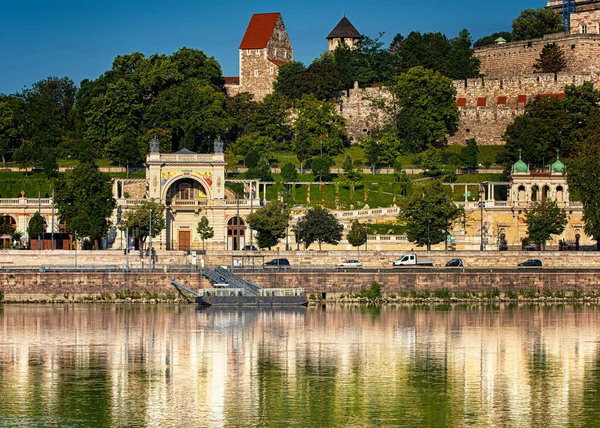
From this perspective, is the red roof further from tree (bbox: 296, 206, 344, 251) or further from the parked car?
the parked car

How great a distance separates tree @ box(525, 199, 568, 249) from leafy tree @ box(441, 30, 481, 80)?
127 feet

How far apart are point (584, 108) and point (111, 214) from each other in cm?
4145

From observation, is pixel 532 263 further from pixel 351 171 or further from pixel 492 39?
pixel 492 39

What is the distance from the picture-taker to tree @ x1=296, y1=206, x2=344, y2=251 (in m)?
90.4

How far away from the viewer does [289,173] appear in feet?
355

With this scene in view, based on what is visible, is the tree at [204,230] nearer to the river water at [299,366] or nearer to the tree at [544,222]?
the tree at [544,222]

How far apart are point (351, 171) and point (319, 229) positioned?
17.8 metres

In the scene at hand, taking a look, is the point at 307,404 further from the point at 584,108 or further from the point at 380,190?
the point at 584,108

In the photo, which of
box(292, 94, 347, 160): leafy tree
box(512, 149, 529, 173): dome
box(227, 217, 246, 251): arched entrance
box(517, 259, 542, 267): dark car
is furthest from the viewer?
box(292, 94, 347, 160): leafy tree

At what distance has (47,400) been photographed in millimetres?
47250

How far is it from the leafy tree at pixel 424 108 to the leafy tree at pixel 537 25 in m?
15.1

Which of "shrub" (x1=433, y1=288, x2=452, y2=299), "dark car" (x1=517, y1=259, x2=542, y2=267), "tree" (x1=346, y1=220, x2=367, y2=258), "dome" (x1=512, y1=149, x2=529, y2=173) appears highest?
"dome" (x1=512, y1=149, x2=529, y2=173)

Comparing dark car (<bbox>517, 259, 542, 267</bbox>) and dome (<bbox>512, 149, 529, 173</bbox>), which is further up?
dome (<bbox>512, 149, 529, 173</bbox>)

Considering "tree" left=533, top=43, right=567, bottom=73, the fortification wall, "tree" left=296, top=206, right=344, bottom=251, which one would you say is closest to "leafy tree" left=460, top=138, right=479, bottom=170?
"tree" left=533, top=43, right=567, bottom=73
